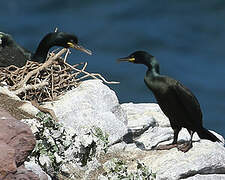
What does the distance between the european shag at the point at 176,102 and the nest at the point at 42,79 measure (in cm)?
61

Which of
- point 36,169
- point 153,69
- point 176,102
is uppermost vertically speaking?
point 36,169

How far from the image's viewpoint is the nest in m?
10.2

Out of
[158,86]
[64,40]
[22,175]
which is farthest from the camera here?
[64,40]

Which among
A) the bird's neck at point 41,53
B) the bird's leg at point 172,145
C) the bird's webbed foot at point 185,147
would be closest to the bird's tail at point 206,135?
the bird's leg at point 172,145

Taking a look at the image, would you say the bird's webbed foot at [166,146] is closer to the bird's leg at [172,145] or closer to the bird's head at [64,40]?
the bird's leg at [172,145]

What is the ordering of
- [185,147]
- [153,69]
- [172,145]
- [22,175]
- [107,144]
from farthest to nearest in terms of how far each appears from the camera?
[153,69] < [172,145] < [185,147] < [107,144] < [22,175]

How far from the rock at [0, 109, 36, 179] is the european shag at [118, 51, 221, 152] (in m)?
3.48

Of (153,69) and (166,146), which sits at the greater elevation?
(153,69)

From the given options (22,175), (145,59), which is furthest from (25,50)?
(22,175)

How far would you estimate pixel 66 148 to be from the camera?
8172mm

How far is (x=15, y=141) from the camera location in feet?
22.0

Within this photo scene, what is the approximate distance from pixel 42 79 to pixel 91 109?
3.66 feet

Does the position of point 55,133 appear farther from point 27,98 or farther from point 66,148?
point 27,98

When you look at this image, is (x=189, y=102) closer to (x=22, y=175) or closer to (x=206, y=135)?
(x=206, y=135)
